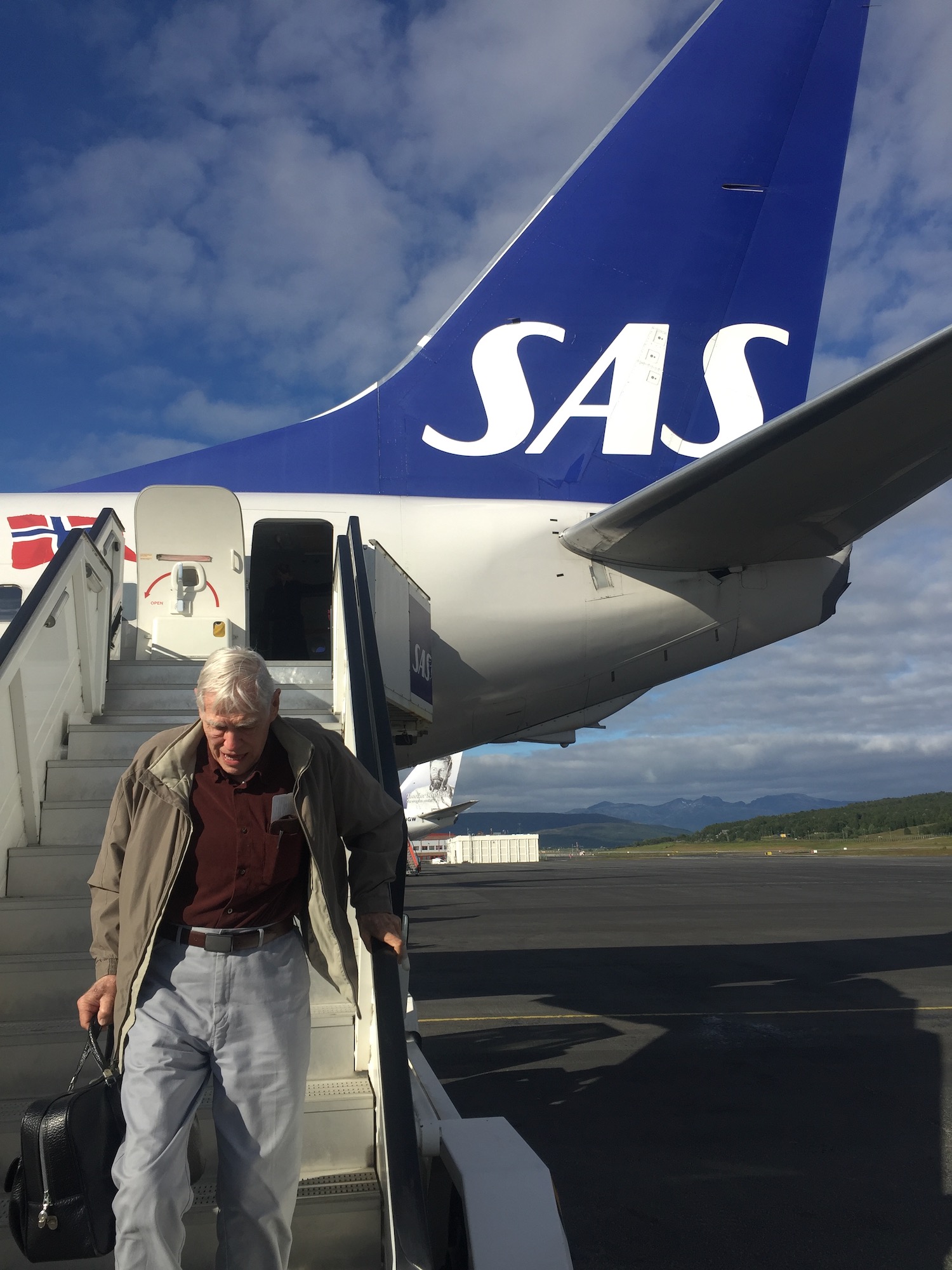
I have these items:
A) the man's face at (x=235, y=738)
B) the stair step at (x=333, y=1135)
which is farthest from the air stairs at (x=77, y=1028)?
the man's face at (x=235, y=738)

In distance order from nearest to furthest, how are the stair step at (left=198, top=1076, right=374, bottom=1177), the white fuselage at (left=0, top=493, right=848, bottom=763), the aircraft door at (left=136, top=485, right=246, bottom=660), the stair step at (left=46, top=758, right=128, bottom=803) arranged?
1. the stair step at (left=198, top=1076, right=374, bottom=1177)
2. the stair step at (left=46, top=758, right=128, bottom=803)
3. the aircraft door at (left=136, top=485, right=246, bottom=660)
4. the white fuselage at (left=0, top=493, right=848, bottom=763)

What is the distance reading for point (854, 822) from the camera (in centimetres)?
10062

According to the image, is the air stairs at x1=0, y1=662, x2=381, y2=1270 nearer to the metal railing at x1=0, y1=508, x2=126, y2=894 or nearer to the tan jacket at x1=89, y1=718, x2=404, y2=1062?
the metal railing at x1=0, y1=508, x2=126, y2=894

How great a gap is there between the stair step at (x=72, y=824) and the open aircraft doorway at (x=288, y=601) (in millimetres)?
4509

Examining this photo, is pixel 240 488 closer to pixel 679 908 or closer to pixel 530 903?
pixel 679 908

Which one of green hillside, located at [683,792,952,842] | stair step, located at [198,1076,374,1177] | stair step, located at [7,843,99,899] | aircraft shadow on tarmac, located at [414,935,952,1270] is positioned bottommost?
green hillside, located at [683,792,952,842]

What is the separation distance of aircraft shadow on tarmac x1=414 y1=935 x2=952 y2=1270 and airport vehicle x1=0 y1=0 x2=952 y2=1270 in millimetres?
2547

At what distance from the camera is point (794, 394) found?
8.91m

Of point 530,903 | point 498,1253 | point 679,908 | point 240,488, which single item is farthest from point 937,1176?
point 530,903

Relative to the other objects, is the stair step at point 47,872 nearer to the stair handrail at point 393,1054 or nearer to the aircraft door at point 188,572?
the stair handrail at point 393,1054

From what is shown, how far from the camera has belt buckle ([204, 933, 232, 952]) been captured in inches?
99.0

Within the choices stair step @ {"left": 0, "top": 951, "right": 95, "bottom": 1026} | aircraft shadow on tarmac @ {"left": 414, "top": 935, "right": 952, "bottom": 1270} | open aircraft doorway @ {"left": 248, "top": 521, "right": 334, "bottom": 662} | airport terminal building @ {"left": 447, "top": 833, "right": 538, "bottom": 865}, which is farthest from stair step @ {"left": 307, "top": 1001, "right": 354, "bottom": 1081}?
airport terminal building @ {"left": 447, "top": 833, "right": 538, "bottom": 865}

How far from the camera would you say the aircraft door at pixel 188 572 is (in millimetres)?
7000

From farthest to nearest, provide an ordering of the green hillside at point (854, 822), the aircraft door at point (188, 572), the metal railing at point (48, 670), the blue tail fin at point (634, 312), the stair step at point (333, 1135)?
the green hillside at point (854, 822) → the blue tail fin at point (634, 312) → the aircraft door at point (188, 572) → the metal railing at point (48, 670) → the stair step at point (333, 1135)
